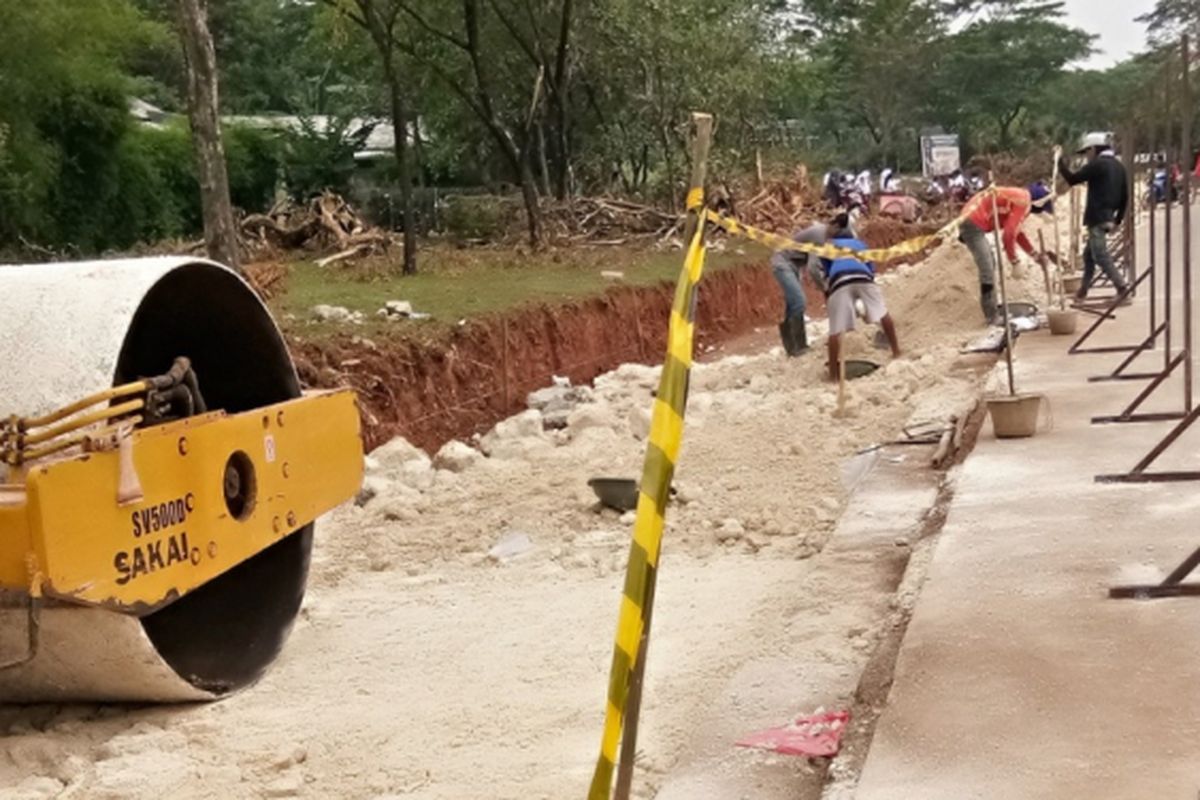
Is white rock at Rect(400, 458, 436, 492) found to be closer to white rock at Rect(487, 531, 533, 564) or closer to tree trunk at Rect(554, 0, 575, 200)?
white rock at Rect(487, 531, 533, 564)

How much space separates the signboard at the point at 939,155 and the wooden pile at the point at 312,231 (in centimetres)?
2360

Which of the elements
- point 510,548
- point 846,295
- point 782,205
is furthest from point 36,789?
point 782,205

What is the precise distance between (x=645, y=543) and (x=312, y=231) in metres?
23.9

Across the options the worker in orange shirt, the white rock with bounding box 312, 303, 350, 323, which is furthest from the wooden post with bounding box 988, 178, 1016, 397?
the white rock with bounding box 312, 303, 350, 323

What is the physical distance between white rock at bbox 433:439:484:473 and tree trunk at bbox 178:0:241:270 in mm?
2278

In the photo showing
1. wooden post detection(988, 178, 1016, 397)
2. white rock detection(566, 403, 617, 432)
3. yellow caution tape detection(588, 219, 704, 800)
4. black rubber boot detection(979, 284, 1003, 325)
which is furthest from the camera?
black rubber boot detection(979, 284, 1003, 325)

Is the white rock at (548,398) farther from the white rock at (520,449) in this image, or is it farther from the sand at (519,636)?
the sand at (519,636)

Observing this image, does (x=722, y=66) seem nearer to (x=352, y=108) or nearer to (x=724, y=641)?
(x=352, y=108)

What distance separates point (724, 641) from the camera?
237 inches

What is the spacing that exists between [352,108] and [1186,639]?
129ft

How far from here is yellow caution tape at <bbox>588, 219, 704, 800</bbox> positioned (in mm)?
3240

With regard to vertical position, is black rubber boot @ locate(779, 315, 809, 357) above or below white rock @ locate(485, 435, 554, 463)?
above

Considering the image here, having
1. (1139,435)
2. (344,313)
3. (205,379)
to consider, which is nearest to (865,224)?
(344,313)

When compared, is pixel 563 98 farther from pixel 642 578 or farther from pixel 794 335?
pixel 642 578
